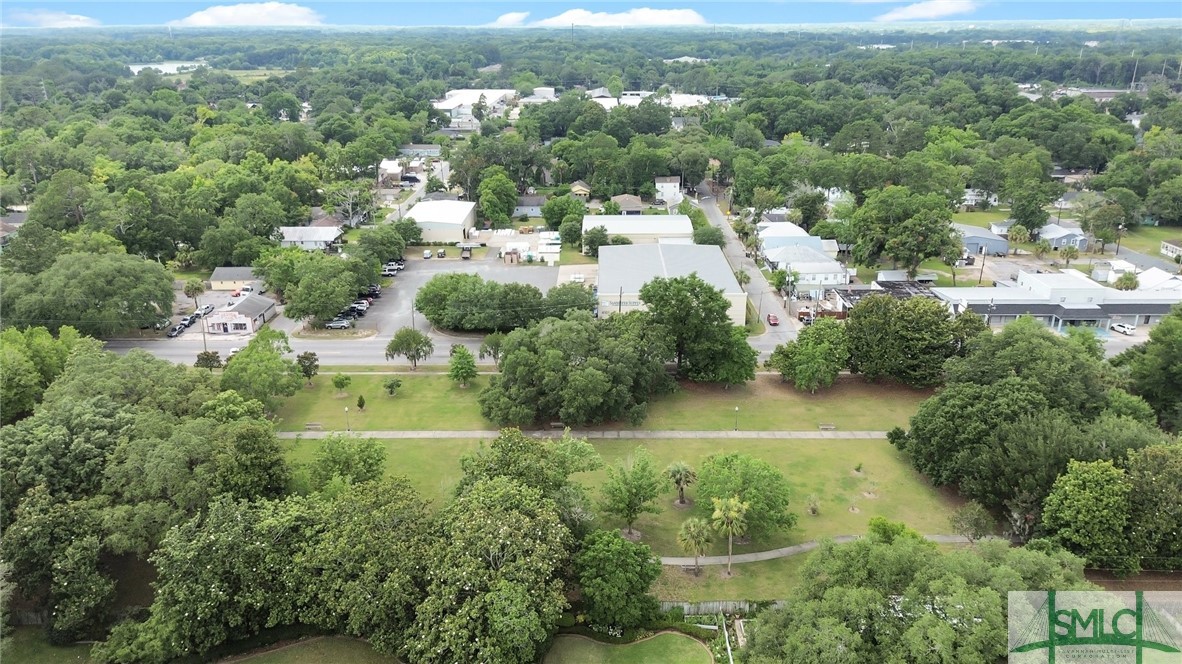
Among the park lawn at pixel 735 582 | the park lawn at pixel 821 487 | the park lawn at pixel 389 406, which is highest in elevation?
the park lawn at pixel 389 406

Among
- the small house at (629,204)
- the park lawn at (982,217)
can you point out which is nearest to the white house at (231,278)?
the small house at (629,204)

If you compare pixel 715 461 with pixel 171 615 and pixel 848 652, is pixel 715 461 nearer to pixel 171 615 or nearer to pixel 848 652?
pixel 848 652

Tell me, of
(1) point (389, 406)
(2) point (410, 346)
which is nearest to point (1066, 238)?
(2) point (410, 346)

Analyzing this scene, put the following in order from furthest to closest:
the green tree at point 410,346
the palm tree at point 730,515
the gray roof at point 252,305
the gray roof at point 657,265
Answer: the gray roof at point 252,305, the gray roof at point 657,265, the green tree at point 410,346, the palm tree at point 730,515

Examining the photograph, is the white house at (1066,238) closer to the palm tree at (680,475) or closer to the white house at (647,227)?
the white house at (647,227)

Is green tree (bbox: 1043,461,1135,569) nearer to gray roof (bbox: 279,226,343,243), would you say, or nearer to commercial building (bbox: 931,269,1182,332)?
commercial building (bbox: 931,269,1182,332)

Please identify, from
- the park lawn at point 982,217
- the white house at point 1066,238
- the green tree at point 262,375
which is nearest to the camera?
the green tree at point 262,375

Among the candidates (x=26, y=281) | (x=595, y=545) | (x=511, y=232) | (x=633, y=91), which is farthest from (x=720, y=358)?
(x=633, y=91)
